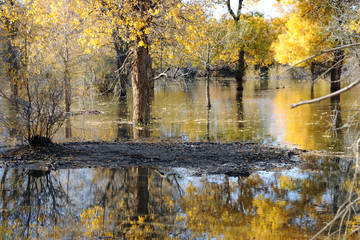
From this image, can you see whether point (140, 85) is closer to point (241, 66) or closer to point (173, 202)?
point (173, 202)

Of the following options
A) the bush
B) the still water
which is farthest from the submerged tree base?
the still water

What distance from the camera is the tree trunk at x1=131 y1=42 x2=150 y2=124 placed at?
17.2 meters

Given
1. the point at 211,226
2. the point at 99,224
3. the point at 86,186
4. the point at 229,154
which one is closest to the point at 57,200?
the point at 86,186

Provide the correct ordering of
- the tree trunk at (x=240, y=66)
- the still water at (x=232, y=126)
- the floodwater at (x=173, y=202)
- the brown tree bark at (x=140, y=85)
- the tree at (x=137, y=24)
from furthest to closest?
the tree trunk at (x=240, y=66) < the brown tree bark at (x=140, y=85) < the tree at (x=137, y=24) < the still water at (x=232, y=126) < the floodwater at (x=173, y=202)

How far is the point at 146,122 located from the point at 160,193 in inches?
409

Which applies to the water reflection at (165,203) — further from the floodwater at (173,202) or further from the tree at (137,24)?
the tree at (137,24)

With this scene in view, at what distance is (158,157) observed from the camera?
34.0ft

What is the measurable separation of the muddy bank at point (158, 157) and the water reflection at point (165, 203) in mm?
474

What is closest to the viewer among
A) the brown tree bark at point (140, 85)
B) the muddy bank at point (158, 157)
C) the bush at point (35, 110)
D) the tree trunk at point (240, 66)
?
the muddy bank at point (158, 157)

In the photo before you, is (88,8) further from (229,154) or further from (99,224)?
(99,224)

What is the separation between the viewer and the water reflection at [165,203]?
584 centimetres

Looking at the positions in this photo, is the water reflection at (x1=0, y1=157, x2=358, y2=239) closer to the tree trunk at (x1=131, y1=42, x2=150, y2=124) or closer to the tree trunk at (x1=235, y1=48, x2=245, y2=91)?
the tree trunk at (x1=131, y1=42, x2=150, y2=124)

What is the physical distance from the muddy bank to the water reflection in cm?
47

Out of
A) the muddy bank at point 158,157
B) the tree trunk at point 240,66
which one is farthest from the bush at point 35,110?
the tree trunk at point 240,66
